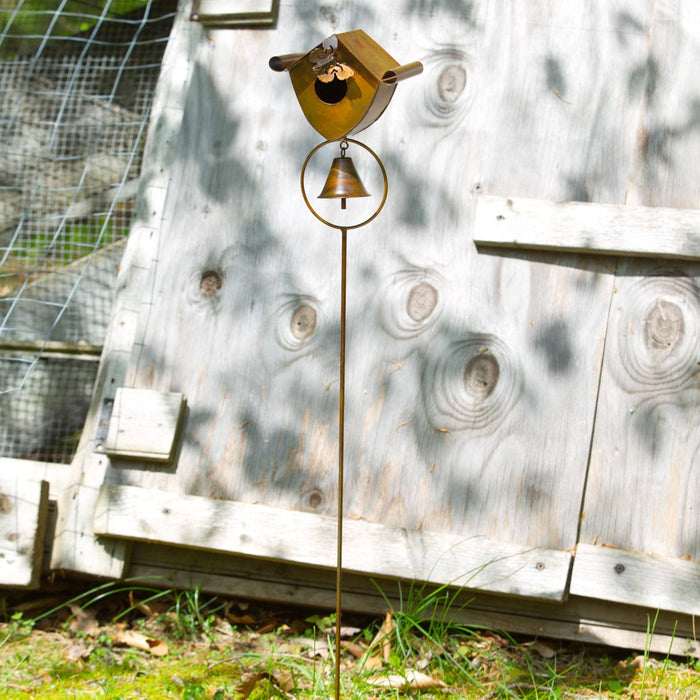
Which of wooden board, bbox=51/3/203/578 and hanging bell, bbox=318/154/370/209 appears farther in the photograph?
wooden board, bbox=51/3/203/578

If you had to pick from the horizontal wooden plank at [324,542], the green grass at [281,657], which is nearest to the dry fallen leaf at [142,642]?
the green grass at [281,657]

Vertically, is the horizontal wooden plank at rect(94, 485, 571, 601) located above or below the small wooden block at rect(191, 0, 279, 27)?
below

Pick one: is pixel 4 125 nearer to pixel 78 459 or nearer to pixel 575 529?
pixel 78 459

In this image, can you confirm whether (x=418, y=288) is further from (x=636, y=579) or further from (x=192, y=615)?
(x=192, y=615)

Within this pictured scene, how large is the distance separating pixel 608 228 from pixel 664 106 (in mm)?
465

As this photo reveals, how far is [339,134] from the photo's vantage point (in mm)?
1785

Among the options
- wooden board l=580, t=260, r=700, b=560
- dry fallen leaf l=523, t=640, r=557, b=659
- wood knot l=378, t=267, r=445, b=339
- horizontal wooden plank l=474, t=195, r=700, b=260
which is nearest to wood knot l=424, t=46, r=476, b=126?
horizontal wooden plank l=474, t=195, r=700, b=260

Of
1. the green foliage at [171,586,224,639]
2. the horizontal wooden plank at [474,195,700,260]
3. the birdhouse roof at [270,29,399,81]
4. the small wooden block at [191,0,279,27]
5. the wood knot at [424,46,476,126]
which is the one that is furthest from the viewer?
the small wooden block at [191,0,279,27]

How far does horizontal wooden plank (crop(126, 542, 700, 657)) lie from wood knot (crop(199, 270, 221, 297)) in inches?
34.6

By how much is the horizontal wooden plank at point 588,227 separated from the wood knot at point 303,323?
1.95ft

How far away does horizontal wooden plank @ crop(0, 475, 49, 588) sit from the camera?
2.54m

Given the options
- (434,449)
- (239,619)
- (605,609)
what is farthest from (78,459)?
(605,609)

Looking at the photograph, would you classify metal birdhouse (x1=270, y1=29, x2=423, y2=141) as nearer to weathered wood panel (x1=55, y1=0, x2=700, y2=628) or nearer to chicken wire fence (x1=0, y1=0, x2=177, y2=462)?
weathered wood panel (x1=55, y1=0, x2=700, y2=628)

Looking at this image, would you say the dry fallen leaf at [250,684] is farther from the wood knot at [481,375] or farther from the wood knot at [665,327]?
the wood knot at [665,327]
